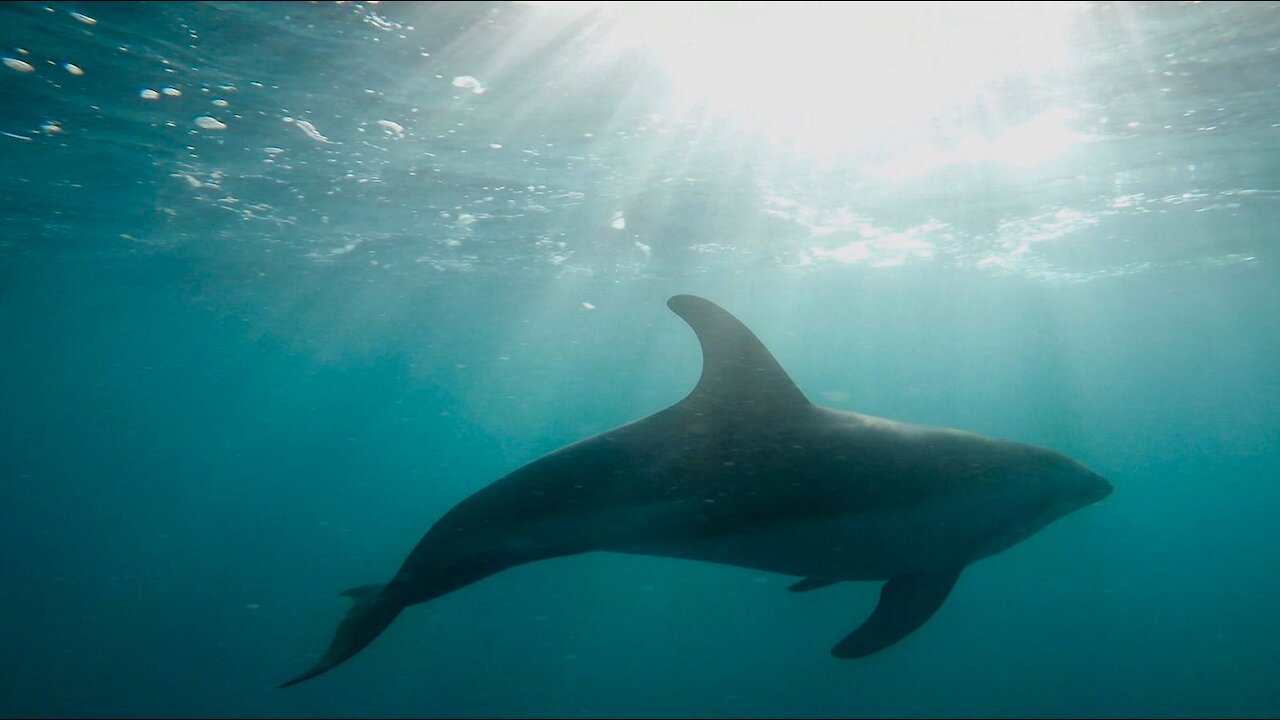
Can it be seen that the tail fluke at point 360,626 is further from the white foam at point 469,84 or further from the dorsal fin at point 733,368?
the white foam at point 469,84

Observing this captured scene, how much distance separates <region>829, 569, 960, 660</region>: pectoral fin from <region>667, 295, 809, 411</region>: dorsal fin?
74.1 inches

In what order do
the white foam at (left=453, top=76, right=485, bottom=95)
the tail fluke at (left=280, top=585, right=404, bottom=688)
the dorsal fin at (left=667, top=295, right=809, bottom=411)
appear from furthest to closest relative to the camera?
1. the white foam at (left=453, top=76, right=485, bottom=95)
2. the dorsal fin at (left=667, top=295, right=809, bottom=411)
3. the tail fluke at (left=280, top=585, right=404, bottom=688)

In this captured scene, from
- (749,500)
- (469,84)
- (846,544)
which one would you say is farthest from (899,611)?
(469,84)

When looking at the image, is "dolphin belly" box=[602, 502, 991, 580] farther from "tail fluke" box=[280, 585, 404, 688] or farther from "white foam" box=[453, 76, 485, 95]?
"white foam" box=[453, 76, 485, 95]

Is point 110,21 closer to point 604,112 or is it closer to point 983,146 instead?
point 604,112

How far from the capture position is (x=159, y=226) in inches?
976

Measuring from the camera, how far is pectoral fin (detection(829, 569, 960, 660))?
5891mm

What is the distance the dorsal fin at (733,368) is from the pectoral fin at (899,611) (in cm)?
188

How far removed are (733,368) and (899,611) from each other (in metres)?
2.52

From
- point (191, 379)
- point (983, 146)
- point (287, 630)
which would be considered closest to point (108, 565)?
point (287, 630)

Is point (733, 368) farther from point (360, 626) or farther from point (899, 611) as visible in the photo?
point (360, 626)

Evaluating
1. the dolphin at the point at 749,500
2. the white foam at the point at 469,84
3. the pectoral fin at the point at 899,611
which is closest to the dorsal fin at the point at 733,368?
the dolphin at the point at 749,500

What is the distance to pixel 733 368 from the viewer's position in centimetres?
576

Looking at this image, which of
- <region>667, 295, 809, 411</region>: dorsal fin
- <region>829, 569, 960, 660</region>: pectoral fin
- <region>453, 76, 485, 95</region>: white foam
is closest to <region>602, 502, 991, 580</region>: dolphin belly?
<region>829, 569, 960, 660</region>: pectoral fin
